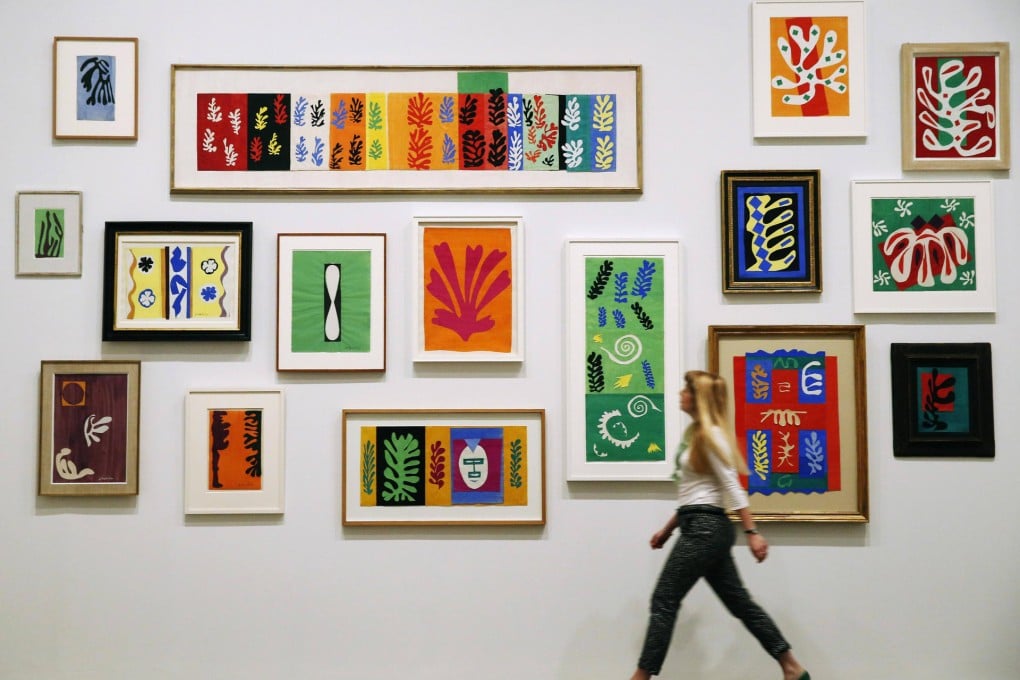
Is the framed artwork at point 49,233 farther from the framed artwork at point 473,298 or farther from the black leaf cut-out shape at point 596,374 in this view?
the black leaf cut-out shape at point 596,374

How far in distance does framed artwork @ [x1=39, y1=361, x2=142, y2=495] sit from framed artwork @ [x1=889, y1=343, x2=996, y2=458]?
2.77 m

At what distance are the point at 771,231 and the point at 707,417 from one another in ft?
2.72

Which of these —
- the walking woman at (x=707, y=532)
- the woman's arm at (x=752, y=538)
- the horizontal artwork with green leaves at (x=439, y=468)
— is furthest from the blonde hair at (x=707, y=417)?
the horizontal artwork with green leaves at (x=439, y=468)

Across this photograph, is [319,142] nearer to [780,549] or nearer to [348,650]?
[348,650]

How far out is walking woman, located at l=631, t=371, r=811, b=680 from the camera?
247cm

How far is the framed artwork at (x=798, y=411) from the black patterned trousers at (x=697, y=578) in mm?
413

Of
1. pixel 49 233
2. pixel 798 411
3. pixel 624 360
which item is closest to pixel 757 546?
pixel 798 411

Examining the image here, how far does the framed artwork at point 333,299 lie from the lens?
2891 millimetres

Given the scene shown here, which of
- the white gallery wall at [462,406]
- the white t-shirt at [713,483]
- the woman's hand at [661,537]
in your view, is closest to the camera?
the white t-shirt at [713,483]

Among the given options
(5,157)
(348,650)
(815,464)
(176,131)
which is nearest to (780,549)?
(815,464)

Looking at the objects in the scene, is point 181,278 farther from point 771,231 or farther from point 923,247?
point 923,247

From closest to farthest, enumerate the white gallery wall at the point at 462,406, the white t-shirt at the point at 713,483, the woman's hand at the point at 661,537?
the white t-shirt at the point at 713,483
the woman's hand at the point at 661,537
the white gallery wall at the point at 462,406

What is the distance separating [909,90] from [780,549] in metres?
1.75

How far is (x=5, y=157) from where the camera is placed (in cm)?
293
